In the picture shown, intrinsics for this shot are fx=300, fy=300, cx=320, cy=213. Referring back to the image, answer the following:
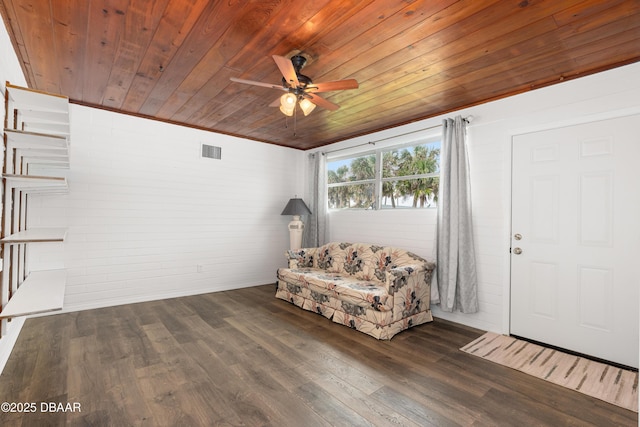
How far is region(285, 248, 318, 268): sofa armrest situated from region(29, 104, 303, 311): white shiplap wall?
1.01m

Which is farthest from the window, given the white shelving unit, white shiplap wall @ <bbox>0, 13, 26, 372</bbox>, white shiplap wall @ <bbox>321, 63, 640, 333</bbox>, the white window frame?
white shiplap wall @ <bbox>0, 13, 26, 372</bbox>

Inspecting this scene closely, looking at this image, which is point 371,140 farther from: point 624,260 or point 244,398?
point 244,398

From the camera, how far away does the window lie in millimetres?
3977

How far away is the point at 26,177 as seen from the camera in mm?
1624

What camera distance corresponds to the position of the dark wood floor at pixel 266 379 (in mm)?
1864

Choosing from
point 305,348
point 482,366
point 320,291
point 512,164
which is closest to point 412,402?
point 482,366

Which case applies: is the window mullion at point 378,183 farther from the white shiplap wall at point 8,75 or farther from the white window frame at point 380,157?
the white shiplap wall at point 8,75

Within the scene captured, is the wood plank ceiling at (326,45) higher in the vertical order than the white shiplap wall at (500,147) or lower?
higher

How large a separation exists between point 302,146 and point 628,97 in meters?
4.36

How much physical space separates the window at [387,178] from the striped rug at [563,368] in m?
1.74

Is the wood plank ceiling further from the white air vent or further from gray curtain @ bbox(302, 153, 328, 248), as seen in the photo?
gray curtain @ bbox(302, 153, 328, 248)

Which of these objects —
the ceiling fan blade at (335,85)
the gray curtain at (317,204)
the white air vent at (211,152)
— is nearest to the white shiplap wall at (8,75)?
the ceiling fan blade at (335,85)

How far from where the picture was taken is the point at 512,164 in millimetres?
3217

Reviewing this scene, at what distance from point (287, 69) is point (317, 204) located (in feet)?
11.1
